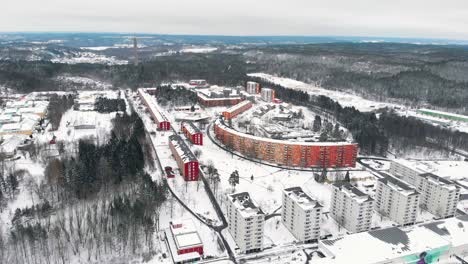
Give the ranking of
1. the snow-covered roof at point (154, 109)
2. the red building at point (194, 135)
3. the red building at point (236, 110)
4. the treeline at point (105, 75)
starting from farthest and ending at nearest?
the treeline at point (105, 75) < the red building at point (236, 110) < the snow-covered roof at point (154, 109) < the red building at point (194, 135)

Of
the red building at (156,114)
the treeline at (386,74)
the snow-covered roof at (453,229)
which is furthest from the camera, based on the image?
the treeline at (386,74)

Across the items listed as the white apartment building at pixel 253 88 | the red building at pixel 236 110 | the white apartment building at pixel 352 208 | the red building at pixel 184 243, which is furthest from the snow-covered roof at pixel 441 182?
the white apartment building at pixel 253 88

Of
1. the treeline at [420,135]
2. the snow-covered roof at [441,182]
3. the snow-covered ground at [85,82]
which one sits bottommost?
the treeline at [420,135]

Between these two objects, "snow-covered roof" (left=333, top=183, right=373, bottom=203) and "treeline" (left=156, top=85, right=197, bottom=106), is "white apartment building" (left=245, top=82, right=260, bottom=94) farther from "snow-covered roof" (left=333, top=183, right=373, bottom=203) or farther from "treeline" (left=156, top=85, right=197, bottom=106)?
"snow-covered roof" (left=333, top=183, right=373, bottom=203)

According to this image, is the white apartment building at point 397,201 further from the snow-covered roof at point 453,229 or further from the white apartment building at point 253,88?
the white apartment building at point 253,88

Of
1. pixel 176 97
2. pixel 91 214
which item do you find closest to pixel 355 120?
pixel 176 97
